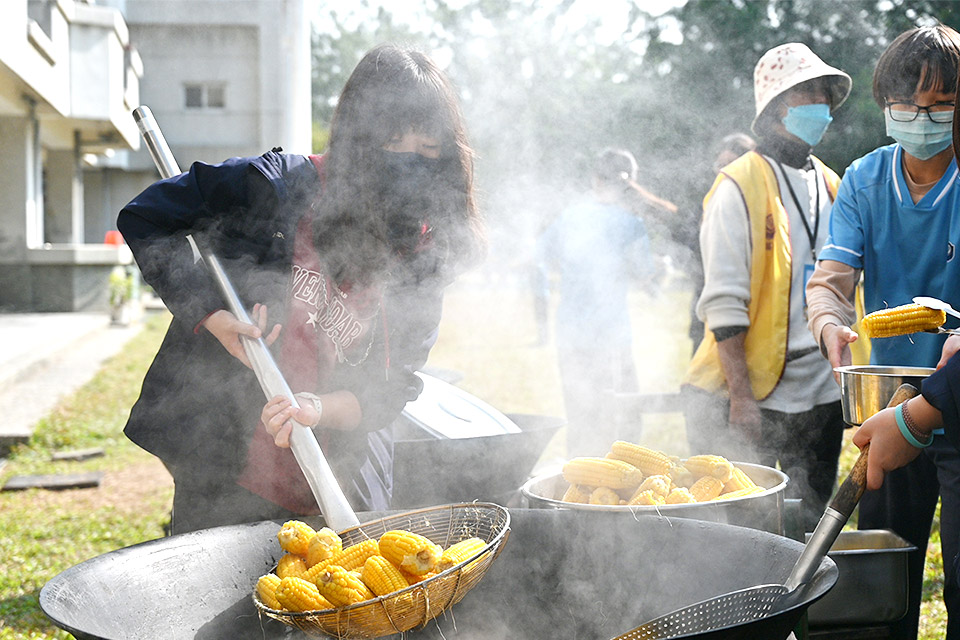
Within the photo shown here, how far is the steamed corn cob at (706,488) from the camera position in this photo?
7.16 feet

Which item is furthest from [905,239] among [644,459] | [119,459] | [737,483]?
[119,459]

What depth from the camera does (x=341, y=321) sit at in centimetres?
218

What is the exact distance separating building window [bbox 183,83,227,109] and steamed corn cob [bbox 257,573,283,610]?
2499cm

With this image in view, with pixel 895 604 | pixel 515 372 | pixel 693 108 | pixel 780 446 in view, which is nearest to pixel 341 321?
pixel 895 604

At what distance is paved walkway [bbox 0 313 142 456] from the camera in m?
7.25

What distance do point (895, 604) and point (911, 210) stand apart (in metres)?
1.16

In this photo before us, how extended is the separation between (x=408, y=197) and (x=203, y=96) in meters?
24.8

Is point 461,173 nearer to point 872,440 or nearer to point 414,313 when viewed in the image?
point 414,313

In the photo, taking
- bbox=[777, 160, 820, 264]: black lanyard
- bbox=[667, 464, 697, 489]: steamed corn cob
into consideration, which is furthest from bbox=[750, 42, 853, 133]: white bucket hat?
bbox=[667, 464, 697, 489]: steamed corn cob

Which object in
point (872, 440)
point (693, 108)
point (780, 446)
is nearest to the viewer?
point (872, 440)

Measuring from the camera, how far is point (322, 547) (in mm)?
1671

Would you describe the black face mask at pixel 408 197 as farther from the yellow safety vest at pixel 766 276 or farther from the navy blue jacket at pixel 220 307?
the yellow safety vest at pixel 766 276

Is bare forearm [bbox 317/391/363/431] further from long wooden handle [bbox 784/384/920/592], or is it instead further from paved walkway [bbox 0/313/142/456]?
paved walkway [bbox 0/313/142/456]

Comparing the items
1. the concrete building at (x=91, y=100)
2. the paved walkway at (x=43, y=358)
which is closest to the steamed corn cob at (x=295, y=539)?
the concrete building at (x=91, y=100)
